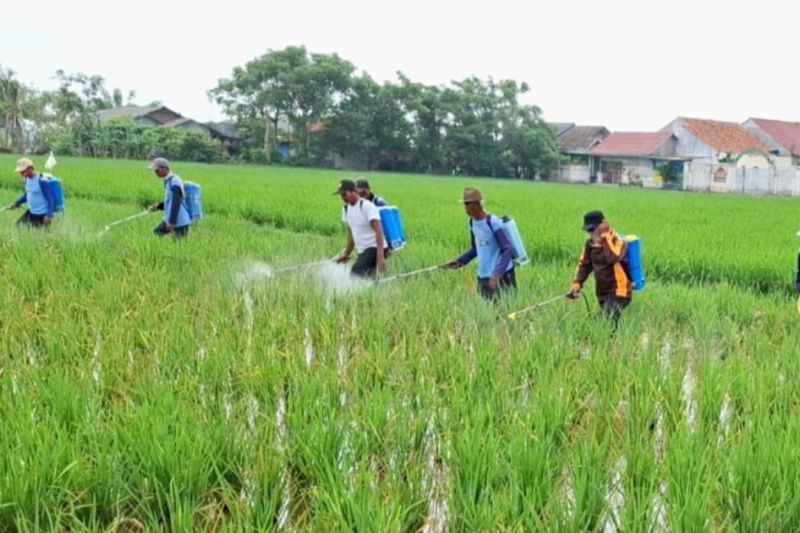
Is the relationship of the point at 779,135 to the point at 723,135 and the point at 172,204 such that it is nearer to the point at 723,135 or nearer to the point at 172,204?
the point at 723,135

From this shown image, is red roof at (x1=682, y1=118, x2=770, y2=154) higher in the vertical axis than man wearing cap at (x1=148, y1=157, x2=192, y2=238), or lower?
higher

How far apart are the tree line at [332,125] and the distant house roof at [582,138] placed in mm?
3072

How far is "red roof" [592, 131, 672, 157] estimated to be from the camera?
33.9m

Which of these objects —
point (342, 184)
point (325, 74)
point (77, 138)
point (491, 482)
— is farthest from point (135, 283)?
point (77, 138)

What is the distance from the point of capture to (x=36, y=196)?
812 cm

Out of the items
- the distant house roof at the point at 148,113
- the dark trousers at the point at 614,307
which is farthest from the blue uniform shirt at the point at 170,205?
the distant house roof at the point at 148,113

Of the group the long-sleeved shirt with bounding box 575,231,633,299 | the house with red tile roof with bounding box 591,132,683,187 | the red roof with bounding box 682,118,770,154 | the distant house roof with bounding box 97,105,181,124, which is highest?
the distant house roof with bounding box 97,105,181,124

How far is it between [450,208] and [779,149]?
28780 mm

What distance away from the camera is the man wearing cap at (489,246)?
16.2 ft

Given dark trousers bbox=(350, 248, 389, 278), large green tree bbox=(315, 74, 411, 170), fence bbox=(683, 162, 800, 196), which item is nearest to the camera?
dark trousers bbox=(350, 248, 389, 278)

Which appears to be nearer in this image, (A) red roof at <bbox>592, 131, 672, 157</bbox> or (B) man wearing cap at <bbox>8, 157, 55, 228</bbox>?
(B) man wearing cap at <bbox>8, 157, 55, 228</bbox>

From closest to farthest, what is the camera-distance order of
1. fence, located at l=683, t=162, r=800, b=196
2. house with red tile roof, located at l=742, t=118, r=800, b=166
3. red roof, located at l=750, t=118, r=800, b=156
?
fence, located at l=683, t=162, r=800, b=196 → house with red tile roof, located at l=742, t=118, r=800, b=166 → red roof, located at l=750, t=118, r=800, b=156

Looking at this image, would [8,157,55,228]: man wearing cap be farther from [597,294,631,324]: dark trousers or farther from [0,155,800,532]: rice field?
[597,294,631,324]: dark trousers

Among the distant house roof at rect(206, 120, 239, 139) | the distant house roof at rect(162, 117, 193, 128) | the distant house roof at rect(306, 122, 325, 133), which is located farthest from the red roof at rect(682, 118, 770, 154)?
the distant house roof at rect(162, 117, 193, 128)
